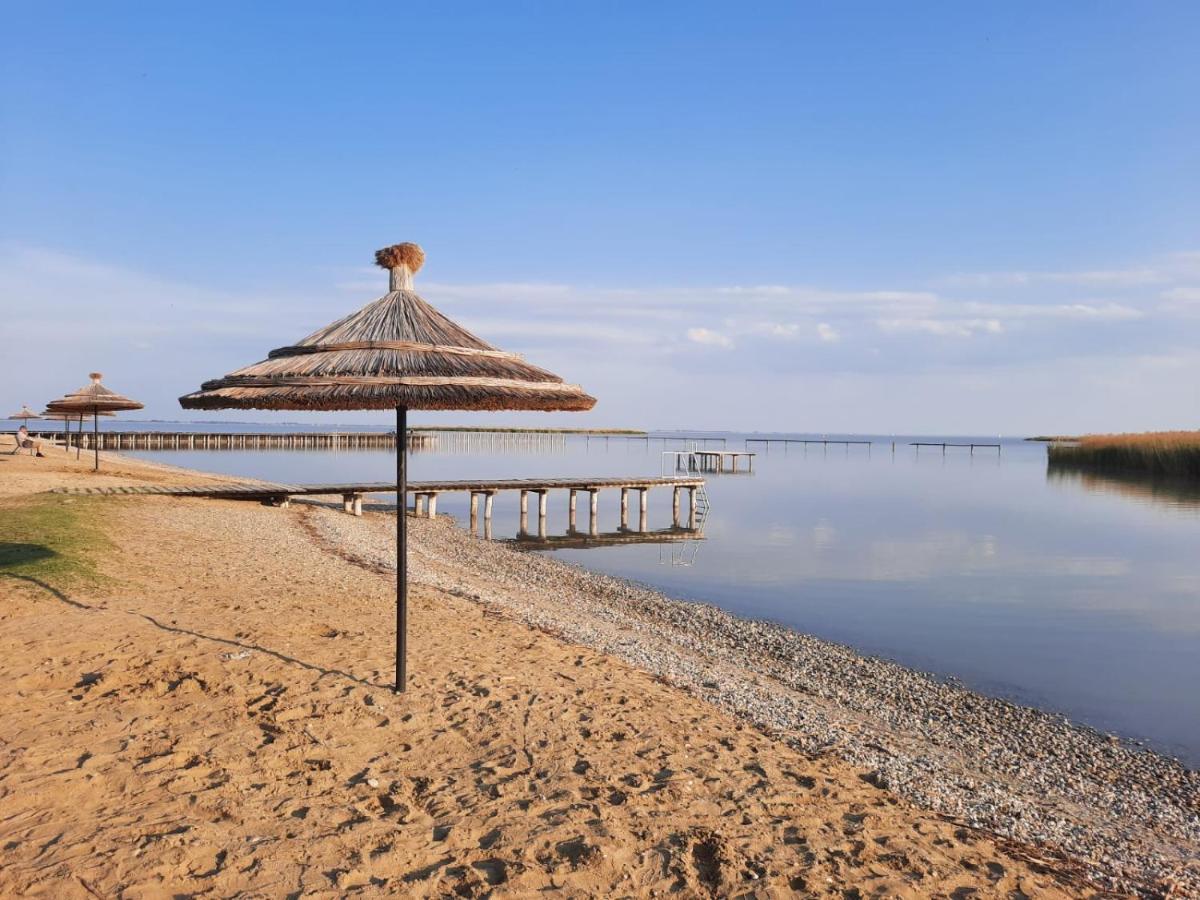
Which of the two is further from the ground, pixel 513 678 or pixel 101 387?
pixel 101 387

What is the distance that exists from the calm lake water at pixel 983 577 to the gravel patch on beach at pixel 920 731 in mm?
1137

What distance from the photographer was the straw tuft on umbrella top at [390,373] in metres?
5.84

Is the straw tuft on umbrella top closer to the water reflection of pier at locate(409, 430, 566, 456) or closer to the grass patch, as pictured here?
the grass patch

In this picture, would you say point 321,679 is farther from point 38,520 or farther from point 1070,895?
point 38,520


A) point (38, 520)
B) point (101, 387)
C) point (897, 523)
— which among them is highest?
point (101, 387)

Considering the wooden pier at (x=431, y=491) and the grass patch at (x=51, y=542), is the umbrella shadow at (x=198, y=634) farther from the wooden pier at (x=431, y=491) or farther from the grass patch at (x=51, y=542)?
the wooden pier at (x=431, y=491)

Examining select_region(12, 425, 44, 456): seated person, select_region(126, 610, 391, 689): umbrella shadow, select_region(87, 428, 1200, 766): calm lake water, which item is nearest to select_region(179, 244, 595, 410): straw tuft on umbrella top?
select_region(126, 610, 391, 689): umbrella shadow

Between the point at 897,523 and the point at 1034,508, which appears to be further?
the point at 1034,508

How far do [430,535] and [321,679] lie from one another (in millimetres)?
15651

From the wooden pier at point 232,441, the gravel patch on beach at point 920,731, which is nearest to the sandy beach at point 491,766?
the gravel patch on beach at point 920,731

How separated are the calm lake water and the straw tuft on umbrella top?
8277 mm

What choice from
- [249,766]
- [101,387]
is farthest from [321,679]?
[101,387]

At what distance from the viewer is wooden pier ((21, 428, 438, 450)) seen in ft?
212

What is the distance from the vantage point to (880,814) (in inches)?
201
